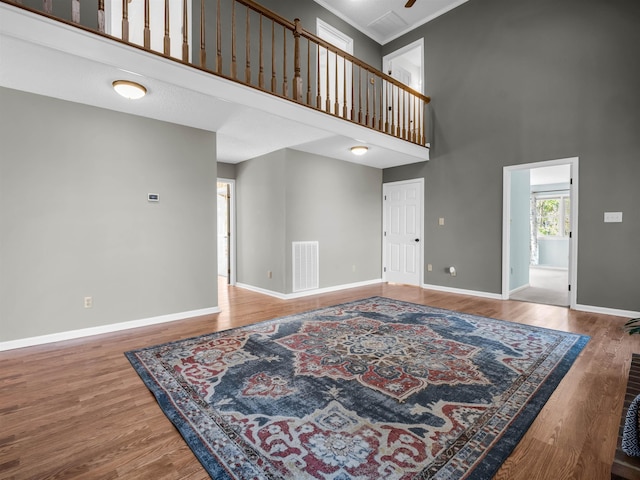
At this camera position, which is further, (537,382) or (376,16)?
(376,16)

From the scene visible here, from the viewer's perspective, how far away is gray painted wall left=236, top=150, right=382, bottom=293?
5422 mm

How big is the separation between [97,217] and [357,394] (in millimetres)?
3325

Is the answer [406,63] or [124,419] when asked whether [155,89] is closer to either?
[124,419]

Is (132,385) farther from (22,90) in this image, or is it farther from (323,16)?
(323,16)

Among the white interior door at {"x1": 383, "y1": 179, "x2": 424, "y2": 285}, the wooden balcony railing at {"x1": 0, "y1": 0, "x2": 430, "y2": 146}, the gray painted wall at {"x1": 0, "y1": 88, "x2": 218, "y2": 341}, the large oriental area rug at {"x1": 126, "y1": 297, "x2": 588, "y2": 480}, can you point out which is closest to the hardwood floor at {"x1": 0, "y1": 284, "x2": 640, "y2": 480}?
the large oriental area rug at {"x1": 126, "y1": 297, "x2": 588, "y2": 480}

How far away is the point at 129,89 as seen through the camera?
118 inches

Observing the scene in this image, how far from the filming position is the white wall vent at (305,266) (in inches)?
216

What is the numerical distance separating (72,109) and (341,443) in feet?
13.3

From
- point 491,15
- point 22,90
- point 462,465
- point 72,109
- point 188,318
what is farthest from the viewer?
point 491,15

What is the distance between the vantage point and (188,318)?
4.18 m

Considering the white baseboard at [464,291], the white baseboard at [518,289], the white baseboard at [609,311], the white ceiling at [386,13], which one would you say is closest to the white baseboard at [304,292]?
the white baseboard at [464,291]

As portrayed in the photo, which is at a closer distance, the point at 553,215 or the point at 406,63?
the point at 406,63

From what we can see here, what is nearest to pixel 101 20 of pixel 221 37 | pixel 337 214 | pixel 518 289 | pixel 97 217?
pixel 97 217

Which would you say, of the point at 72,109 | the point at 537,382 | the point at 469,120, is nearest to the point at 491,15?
the point at 469,120
